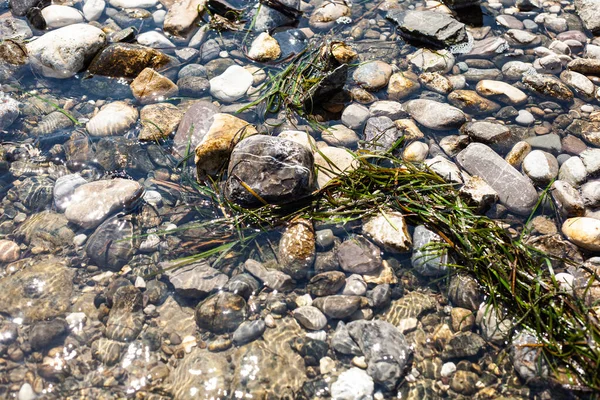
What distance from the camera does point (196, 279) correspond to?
3725mm

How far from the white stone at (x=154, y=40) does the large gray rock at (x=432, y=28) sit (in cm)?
310

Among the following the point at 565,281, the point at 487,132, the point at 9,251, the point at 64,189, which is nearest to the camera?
the point at 565,281

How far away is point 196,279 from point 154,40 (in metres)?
3.54

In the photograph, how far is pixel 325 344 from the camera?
3.45 m

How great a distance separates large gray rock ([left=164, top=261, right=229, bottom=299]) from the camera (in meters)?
3.67

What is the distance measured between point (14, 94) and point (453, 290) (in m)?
5.26

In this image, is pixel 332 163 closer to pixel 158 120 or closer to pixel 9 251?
pixel 158 120

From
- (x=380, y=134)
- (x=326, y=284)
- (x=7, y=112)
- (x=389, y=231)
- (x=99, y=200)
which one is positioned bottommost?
A: (x=326, y=284)

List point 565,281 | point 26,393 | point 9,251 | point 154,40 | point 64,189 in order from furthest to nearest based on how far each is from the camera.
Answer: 1. point 154,40
2. point 64,189
3. point 9,251
4. point 565,281
5. point 26,393

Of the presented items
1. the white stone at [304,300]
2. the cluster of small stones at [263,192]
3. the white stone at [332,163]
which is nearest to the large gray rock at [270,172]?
the cluster of small stones at [263,192]

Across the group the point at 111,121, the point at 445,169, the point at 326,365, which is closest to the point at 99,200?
the point at 111,121

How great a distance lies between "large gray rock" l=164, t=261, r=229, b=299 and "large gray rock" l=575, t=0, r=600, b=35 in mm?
5870

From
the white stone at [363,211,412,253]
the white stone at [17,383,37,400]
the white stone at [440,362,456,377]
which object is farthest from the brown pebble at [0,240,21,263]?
the white stone at [440,362,456,377]

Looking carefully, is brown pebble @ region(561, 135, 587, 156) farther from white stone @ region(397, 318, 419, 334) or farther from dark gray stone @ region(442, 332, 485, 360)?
white stone @ region(397, 318, 419, 334)
